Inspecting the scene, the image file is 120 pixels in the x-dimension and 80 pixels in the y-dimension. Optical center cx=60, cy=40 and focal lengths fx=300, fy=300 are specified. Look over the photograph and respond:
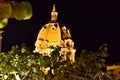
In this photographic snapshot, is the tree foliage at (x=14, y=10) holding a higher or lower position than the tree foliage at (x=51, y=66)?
higher

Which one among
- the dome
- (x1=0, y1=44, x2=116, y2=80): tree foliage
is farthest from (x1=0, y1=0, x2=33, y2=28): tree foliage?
the dome

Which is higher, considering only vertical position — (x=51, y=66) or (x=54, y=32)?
(x=54, y=32)

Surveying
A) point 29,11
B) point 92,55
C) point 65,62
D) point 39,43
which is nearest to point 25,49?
point 65,62

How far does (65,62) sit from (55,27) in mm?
26814

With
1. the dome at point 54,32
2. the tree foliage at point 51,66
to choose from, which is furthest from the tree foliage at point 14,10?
the dome at point 54,32

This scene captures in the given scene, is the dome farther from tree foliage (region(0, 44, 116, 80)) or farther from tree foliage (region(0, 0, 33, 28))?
tree foliage (region(0, 0, 33, 28))

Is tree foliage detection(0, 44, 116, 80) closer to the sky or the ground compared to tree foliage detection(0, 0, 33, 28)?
closer to the ground

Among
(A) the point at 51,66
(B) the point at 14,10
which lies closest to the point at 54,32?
(A) the point at 51,66

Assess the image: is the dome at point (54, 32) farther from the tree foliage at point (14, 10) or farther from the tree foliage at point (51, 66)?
the tree foliage at point (14, 10)

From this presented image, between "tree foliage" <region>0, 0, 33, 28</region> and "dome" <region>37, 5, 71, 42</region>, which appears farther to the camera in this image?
"dome" <region>37, 5, 71, 42</region>

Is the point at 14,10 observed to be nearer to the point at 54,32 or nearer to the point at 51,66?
the point at 51,66

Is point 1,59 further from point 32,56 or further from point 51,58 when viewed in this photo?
point 51,58

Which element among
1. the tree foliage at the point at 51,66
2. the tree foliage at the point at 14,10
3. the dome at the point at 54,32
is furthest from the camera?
the dome at the point at 54,32

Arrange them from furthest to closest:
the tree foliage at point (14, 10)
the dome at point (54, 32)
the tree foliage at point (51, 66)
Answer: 1. the dome at point (54, 32)
2. the tree foliage at point (51, 66)
3. the tree foliage at point (14, 10)
